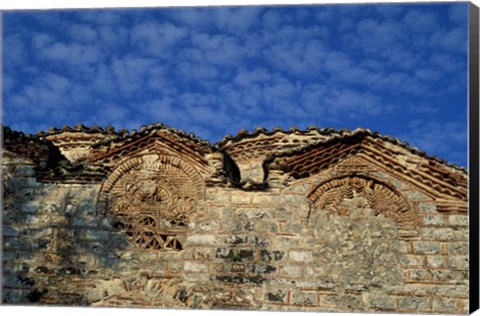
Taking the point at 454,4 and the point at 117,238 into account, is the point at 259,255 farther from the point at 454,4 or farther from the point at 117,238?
the point at 454,4

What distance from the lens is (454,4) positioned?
7062mm

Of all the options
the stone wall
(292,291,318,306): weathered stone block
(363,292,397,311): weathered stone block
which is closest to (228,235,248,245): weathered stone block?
the stone wall

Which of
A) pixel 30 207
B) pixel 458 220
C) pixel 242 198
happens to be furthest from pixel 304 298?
pixel 30 207

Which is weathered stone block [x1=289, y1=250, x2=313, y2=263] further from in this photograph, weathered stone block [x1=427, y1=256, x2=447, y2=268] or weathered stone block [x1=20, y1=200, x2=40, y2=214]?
weathered stone block [x1=20, y1=200, x2=40, y2=214]

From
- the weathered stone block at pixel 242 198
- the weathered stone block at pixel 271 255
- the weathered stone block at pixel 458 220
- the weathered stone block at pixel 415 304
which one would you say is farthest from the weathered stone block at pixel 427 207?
the weathered stone block at pixel 242 198

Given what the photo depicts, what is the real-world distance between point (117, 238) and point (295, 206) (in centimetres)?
179

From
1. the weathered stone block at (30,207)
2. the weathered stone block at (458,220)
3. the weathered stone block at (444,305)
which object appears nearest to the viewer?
the weathered stone block at (444,305)

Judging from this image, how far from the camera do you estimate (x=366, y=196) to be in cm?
744

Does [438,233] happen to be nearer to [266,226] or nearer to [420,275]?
[420,275]

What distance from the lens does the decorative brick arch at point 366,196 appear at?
7352mm

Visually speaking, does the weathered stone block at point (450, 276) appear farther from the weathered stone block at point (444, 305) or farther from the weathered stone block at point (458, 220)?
the weathered stone block at point (458, 220)

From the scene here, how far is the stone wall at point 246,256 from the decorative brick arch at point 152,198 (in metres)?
0.08

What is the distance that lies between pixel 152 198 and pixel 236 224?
0.90 metres

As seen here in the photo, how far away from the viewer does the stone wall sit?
7.23 metres
